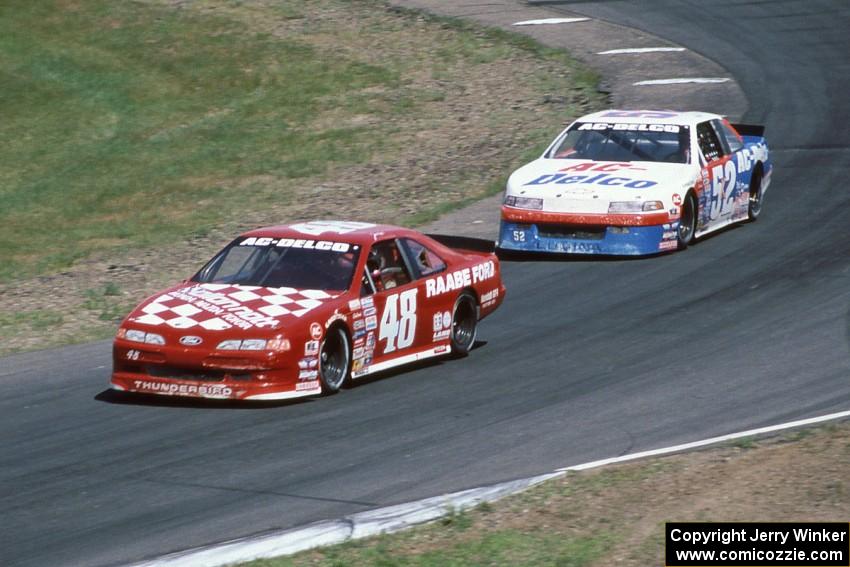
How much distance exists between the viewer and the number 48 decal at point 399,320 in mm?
11477

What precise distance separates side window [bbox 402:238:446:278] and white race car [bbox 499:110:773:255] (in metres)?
4.25

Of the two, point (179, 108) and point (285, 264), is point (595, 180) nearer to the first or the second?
point (285, 264)

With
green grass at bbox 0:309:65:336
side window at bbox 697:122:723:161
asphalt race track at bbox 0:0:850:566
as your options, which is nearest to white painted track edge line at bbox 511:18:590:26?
side window at bbox 697:122:723:161

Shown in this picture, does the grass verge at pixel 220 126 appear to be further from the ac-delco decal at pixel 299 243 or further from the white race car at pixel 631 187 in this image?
the ac-delco decal at pixel 299 243

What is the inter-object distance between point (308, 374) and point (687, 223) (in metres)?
7.49

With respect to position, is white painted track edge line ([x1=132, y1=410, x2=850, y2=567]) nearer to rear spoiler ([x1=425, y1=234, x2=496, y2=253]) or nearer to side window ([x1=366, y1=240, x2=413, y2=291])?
side window ([x1=366, y1=240, x2=413, y2=291])

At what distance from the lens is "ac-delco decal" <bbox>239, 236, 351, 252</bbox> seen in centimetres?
1154

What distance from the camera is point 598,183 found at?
16.4 metres

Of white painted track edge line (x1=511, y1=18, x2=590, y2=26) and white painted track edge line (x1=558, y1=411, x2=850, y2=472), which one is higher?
white painted track edge line (x1=511, y1=18, x2=590, y2=26)

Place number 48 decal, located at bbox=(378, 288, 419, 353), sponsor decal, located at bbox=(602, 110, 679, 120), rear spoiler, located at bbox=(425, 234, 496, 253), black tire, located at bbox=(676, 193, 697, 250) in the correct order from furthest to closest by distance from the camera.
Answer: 1. sponsor decal, located at bbox=(602, 110, 679, 120)
2. black tire, located at bbox=(676, 193, 697, 250)
3. rear spoiler, located at bbox=(425, 234, 496, 253)
4. number 48 decal, located at bbox=(378, 288, 419, 353)

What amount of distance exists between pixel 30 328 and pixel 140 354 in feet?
12.6

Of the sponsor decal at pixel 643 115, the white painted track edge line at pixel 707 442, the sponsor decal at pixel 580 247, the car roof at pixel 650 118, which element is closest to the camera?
the white painted track edge line at pixel 707 442

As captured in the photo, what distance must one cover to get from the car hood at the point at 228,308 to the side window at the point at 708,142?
7.66 metres

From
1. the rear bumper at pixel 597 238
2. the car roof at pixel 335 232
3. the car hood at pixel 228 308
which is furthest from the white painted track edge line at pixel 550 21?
the car hood at pixel 228 308
